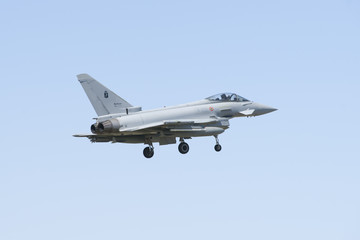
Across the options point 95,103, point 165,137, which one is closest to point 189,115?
point 165,137

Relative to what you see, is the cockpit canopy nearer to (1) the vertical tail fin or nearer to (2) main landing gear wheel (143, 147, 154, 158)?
(2) main landing gear wheel (143, 147, 154, 158)

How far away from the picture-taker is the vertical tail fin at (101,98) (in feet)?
167

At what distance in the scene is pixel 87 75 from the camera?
2025 inches

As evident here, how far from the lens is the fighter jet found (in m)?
50.1

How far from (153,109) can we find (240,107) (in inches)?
241

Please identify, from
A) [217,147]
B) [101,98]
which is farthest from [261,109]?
[101,98]

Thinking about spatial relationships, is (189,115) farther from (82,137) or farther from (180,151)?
(82,137)

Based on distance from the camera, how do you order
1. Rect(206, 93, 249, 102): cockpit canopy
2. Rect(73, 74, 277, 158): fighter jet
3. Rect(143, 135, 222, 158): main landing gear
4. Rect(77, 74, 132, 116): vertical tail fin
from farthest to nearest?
Rect(206, 93, 249, 102): cockpit canopy
Rect(143, 135, 222, 158): main landing gear
Rect(77, 74, 132, 116): vertical tail fin
Rect(73, 74, 277, 158): fighter jet

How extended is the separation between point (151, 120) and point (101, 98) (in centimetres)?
295

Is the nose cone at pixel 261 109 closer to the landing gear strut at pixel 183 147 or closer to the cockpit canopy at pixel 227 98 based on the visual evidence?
the cockpit canopy at pixel 227 98

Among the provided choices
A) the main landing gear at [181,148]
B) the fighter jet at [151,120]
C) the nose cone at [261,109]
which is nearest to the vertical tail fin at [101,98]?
the fighter jet at [151,120]

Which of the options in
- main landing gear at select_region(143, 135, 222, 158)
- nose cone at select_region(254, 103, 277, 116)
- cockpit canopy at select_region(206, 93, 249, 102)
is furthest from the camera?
nose cone at select_region(254, 103, 277, 116)

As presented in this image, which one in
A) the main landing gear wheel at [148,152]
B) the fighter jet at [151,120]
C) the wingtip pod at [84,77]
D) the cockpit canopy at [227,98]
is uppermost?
the wingtip pod at [84,77]

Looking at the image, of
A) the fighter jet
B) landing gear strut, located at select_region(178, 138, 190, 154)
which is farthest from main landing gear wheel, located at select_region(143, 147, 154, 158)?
landing gear strut, located at select_region(178, 138, 190, 154)
